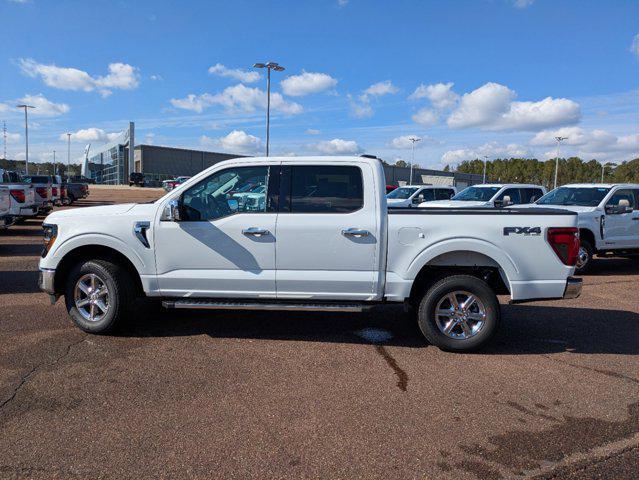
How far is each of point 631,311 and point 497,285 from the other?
305 cm

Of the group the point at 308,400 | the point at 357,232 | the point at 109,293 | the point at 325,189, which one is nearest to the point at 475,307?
the point at 357,232

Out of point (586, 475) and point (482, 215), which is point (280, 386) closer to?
point (586, 475)

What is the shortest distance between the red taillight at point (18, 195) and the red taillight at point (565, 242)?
13.7 metres

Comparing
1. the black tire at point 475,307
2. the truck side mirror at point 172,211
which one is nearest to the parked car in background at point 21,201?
the truck side mirror at point 172,211

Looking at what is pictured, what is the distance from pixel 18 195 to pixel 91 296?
1035 centimetres

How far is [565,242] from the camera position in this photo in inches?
201

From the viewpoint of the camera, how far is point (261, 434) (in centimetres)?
354

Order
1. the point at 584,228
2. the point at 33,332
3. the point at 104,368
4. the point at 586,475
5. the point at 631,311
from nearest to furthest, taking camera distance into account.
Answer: the point at 586,475 < the point at 104,368 < the point at 33,332 < the point at 631,311 < the point at 584,228

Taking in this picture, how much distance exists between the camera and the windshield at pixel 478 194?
15.7 meters

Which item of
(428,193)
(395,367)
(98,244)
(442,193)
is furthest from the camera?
(442,193)

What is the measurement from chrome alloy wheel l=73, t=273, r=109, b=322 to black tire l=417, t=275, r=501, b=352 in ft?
11.4

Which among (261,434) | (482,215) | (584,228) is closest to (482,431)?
(261,434)

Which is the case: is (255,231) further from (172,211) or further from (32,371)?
(32,371)

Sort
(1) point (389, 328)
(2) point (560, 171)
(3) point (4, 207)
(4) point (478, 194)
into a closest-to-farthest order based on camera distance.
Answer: (1) point (389, 328) → (3) point (4, 207) → (4) point (478, 194) → (2) point (560, 171)
